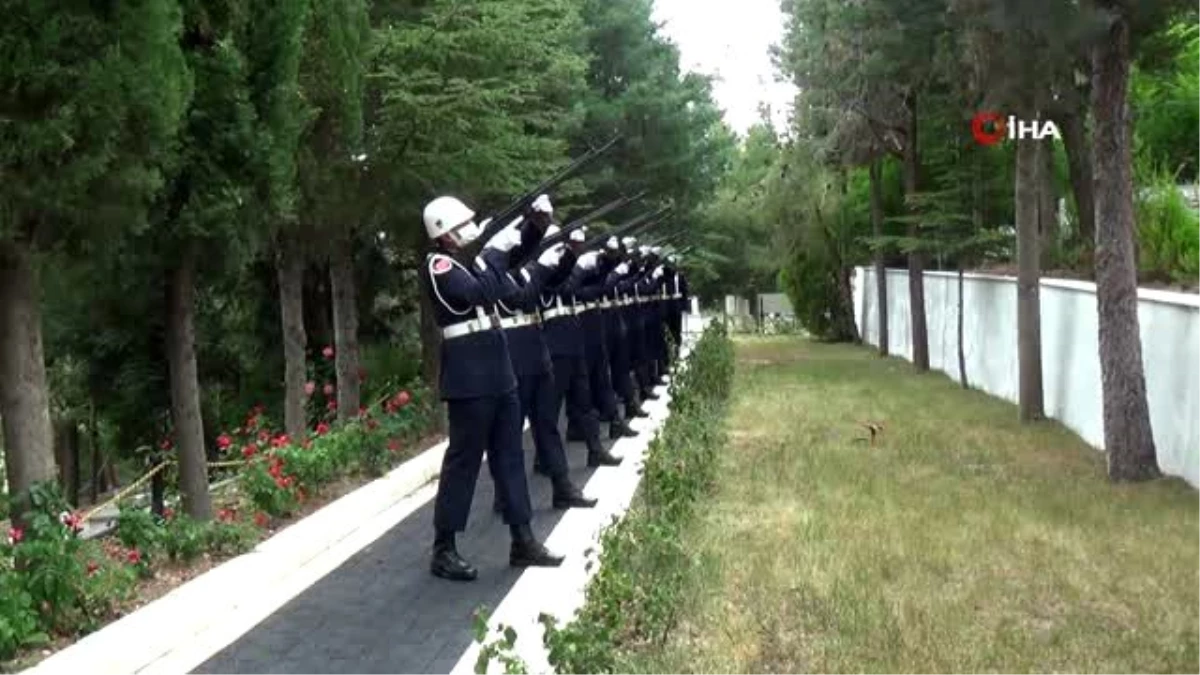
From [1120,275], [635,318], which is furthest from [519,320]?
[635,318]

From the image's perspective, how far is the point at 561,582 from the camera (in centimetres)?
744

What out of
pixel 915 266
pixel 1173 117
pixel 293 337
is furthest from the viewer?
pixel 915 266

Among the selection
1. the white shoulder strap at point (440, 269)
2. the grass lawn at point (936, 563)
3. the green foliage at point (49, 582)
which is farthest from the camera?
the white shoulder strap at point (440, 269)

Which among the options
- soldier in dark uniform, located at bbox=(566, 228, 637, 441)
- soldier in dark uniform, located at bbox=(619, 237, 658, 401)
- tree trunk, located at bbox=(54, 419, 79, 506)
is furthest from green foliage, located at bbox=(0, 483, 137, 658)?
tree trunk, located at bbox=(54, 419, 79, 506)

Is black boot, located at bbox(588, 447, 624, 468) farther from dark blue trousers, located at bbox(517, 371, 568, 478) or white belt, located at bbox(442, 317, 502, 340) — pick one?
white belt, located at bbox(442, 317, 502, 340)

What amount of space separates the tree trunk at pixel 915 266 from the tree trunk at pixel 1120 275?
11.1m

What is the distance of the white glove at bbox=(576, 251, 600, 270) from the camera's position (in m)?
13.0

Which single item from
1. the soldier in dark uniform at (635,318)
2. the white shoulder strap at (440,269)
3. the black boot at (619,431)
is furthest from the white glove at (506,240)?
the soldier in dark uniform at (635,318)

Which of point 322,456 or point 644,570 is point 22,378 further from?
point 322,456

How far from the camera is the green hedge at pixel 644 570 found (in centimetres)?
484

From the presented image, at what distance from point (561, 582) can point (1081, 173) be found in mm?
12586

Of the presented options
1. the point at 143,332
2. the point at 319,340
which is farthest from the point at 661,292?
the point at 143,332

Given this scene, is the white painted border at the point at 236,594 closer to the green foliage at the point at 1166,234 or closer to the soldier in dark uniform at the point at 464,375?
the soldier in dark uniform at the point at 464,375

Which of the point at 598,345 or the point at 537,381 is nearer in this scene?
the point at 537,381
